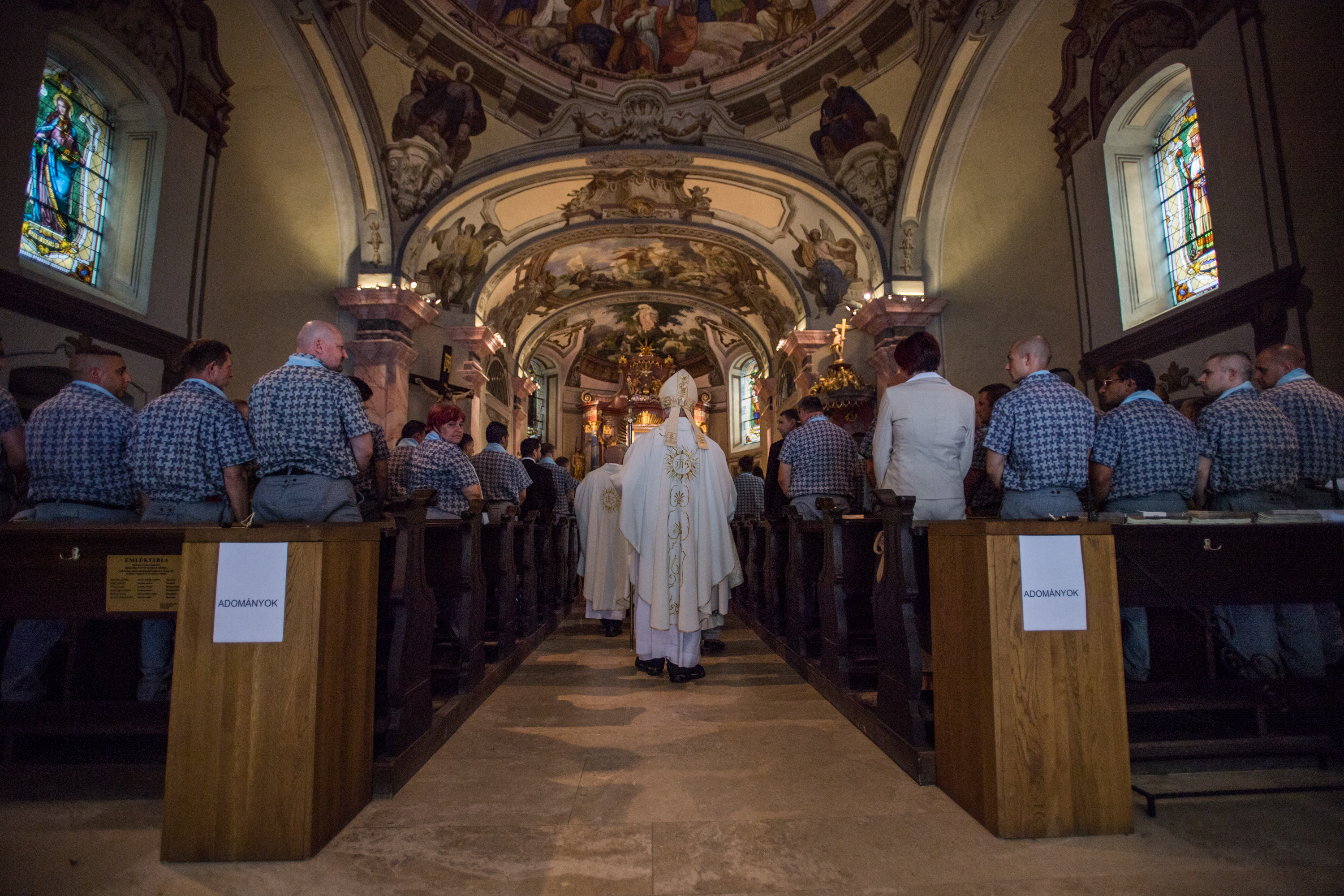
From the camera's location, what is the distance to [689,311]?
59.5ft

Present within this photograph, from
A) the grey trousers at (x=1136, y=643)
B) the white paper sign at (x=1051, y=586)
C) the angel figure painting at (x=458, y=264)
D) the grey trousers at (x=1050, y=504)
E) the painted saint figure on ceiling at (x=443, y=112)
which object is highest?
the painted saint figure on ceiling at (x=443, y=112)

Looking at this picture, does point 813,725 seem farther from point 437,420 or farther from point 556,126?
point 556,126

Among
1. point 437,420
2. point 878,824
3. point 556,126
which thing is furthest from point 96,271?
point 878,824

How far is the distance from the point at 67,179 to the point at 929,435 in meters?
7.70

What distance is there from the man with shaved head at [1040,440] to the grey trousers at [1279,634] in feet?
2.41

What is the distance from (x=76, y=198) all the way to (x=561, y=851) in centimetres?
772

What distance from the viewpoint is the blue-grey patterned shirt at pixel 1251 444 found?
337cm

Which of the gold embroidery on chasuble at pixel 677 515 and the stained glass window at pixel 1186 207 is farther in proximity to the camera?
the stained glass window at pixel 1186 207

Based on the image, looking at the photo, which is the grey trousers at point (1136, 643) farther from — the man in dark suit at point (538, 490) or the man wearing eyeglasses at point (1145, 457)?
the man in dark suit at point (538, 490)

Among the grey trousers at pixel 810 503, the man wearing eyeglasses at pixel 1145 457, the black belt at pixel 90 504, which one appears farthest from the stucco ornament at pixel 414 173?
the man wearing eyeglasses at pixel 1145 457

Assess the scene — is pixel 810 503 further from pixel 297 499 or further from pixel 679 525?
pixel 297 499

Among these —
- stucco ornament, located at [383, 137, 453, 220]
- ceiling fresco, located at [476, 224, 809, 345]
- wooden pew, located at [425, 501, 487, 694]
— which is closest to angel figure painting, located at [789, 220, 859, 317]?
ceiling fresco, located at [476, 224, 809, 345]

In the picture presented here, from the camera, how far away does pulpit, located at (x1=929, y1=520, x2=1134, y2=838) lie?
81.4 inches

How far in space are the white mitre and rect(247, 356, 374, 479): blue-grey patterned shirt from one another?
1.78 metres
